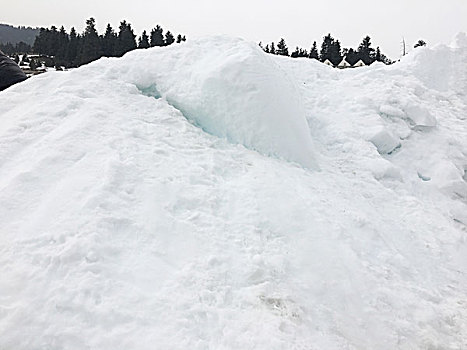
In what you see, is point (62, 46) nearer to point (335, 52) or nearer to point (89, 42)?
point (89, 42)

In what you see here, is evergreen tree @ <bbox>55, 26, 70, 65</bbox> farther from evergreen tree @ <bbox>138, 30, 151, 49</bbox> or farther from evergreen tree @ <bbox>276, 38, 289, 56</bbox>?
evergreen tree @ <bbox>276, 38, 289, 56</bbox>

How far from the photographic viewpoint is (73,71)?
5965 millimetres

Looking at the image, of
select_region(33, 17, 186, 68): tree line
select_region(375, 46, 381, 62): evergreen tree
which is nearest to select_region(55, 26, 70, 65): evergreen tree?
select_region(33, 17, 186, 68): tree line

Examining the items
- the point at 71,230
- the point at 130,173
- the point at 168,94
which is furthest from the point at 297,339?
the point at 168,94

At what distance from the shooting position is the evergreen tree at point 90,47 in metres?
36.0

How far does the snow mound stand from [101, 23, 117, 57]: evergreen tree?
3492 centimetres

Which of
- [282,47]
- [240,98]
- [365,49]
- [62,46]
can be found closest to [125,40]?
[62,46]

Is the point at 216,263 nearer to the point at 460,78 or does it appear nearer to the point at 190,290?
the point at 190,290

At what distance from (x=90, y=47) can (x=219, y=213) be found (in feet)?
122

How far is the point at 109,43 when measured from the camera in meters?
39.1

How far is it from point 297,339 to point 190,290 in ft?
2.94

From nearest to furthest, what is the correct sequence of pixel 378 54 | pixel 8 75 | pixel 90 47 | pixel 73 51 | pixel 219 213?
pixel 219 213 < pixel 8 75 < pixel 90 47 < pixel 73 51 < pixel 378 54

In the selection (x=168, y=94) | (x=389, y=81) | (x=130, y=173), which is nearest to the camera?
(x=130, y=173)

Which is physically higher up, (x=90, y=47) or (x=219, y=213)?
(x=90, y=47)
